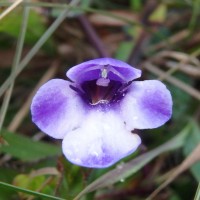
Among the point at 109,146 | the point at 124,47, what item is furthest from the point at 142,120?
the point at 124,47

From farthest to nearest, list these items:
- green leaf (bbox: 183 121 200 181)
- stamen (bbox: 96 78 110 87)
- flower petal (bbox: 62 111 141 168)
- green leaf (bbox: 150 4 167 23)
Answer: green leaf (bbox: 150 4 167 23), green leaf (bbox: 183 121 200 181), stamen (bbox: 96 78 110 87), flower petal (bbox: 62 111 141 168)

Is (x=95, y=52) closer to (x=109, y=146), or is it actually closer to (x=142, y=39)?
(x=142, y=39)

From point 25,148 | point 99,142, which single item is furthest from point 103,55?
point 99,142

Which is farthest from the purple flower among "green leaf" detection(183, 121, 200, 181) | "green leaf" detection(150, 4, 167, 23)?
"green leaf" detection(150, 4, 167, 23)

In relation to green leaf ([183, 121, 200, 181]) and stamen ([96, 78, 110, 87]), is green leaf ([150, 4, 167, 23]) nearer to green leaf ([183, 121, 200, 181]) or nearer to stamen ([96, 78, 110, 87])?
green leaf ([183, 121, 200, 181])

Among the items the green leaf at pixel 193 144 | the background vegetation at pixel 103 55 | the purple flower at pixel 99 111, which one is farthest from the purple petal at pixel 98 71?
the green leaf at pixel 193 144

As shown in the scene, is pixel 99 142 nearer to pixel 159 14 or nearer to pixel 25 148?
pixel 25 148

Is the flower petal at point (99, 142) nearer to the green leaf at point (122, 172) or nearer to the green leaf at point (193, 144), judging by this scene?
the green leaf at point (122, 172)
